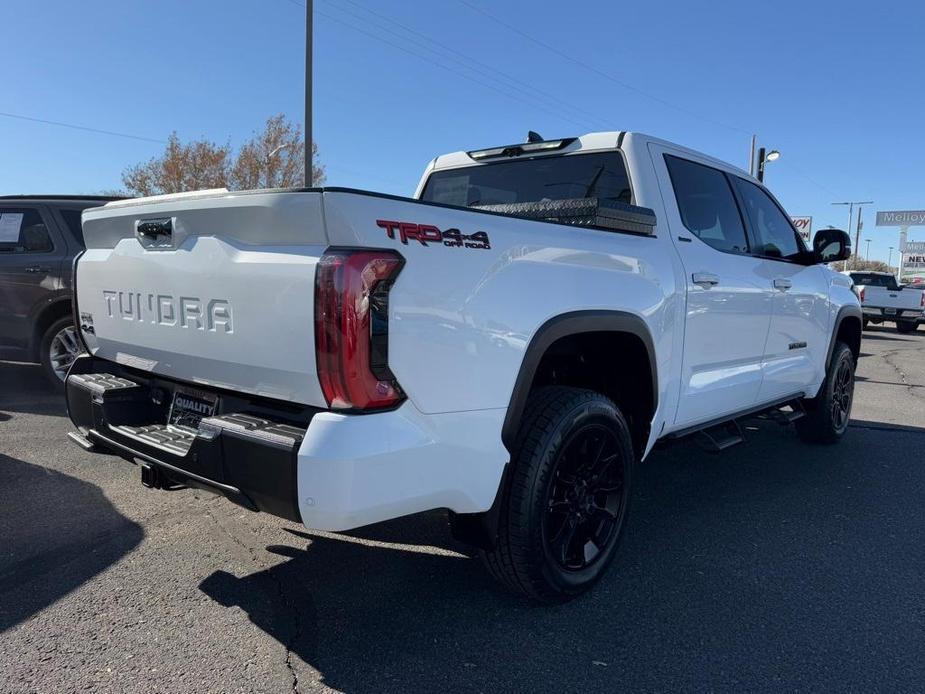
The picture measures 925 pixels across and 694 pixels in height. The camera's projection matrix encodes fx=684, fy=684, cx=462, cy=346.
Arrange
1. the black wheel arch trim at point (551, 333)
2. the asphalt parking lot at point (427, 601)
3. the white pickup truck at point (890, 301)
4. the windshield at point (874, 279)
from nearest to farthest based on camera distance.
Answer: the asphalt parking lot at point (427, 601), the black wheel arch trim at point (551, 333), the white pickup truck at point (890, 301), the windshield at point (874, 279)

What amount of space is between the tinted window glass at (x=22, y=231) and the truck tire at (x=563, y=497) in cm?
587

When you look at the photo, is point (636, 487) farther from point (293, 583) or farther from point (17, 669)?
point (17, 669)

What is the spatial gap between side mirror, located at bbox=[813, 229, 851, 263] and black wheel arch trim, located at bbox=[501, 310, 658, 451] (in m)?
2.67

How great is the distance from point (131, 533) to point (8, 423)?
287 centimetres

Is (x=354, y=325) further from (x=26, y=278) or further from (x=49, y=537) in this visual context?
(x=26, y=278)

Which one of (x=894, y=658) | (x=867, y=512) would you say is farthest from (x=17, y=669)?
(x=867, y=512)

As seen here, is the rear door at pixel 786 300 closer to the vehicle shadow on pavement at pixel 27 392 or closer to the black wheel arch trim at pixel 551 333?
the black wheel arch trim at pixel 551 333

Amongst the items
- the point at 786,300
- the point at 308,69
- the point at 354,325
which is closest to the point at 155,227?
the point at 354,325

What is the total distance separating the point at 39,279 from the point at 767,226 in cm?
628

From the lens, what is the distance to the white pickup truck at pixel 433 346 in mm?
2053

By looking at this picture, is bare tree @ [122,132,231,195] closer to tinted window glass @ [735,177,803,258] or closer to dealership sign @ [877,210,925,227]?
tinted window glass @ [735,177,803,258]

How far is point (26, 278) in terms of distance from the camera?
21.0 feet

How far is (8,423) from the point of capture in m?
5.48

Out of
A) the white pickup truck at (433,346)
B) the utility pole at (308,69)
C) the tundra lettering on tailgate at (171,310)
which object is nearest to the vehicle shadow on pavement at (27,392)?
the white pickup truck at (433,346)
